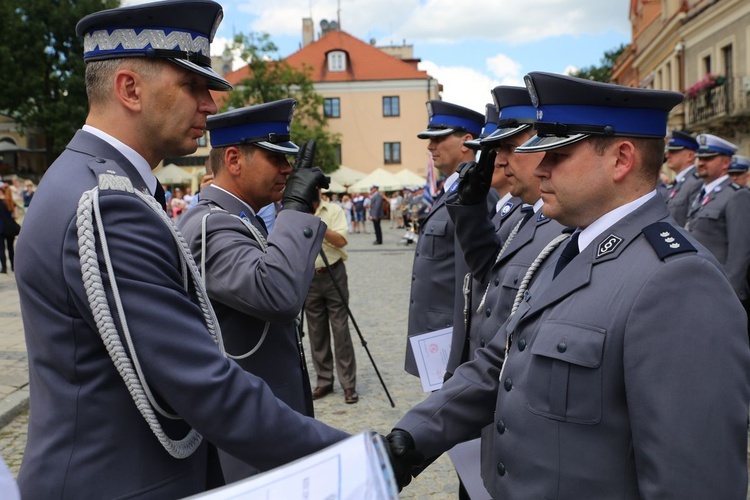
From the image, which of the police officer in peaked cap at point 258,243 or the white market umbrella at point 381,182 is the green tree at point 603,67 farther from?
the police officer in peaked cap at point 258,243

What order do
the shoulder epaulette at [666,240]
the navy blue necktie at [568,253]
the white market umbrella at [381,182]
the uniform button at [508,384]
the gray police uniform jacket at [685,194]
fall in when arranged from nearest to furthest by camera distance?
the shoulder epaulette at [666,240] < the uniform button at [508,384] < the navy blue necktie at [568,253] < the gray police uniform jacket at [685,194] < the white market umbrella at [381,182]

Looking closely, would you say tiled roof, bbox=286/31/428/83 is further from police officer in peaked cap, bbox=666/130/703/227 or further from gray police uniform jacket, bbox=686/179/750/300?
gray police uniform jacket, bbox=686/179/750/300

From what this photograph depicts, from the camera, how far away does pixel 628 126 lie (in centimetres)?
201

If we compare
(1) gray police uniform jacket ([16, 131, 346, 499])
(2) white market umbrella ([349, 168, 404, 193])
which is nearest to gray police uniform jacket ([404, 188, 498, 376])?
(1) gray police uniform jacket ([16, 131, 346, 499])

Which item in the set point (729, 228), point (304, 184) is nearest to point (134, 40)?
point (304, 184)

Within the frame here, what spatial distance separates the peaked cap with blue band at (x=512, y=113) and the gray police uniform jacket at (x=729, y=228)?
13.4 ft

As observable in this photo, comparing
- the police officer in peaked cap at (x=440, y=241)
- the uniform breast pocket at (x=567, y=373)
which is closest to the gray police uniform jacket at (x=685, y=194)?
the police officer in peaked cap at (x=440, y=241)

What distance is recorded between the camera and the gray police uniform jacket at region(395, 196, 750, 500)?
1.70 metres

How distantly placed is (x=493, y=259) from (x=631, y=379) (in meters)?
2.03

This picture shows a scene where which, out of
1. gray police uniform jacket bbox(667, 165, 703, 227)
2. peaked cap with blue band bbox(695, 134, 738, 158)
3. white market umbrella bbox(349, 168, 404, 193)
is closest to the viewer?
peaked cap with blue band bbox(695, 134, 738, 158)

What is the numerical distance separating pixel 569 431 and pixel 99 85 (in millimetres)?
1519

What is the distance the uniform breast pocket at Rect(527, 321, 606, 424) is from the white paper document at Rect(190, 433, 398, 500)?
0.82 metres

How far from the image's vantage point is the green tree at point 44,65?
4000cm

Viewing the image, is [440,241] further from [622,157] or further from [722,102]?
[722,102]
